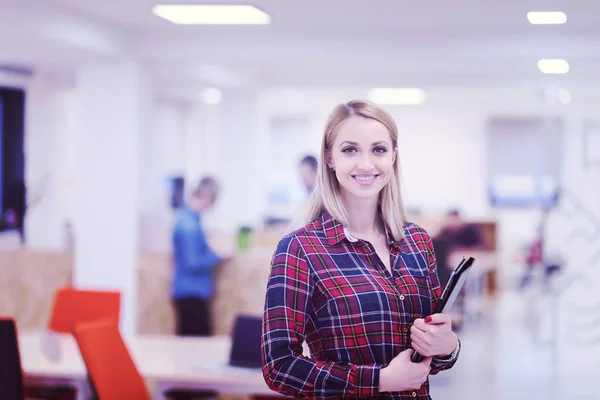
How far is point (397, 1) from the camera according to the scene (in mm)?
6160

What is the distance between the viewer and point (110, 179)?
8141 mm

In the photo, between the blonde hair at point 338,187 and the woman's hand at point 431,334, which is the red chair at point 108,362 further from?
the woman's hand at point 431,334

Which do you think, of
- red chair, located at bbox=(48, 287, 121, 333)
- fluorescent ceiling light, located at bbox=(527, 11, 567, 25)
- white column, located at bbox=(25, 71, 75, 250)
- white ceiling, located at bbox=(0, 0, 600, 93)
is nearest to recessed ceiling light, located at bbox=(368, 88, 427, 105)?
white column, located at bbox=(25, 71, 75, 250)

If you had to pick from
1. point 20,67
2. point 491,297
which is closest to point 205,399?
point 20,67

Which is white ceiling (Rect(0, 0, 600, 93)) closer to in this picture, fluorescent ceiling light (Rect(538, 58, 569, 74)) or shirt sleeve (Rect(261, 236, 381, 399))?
fluorescent ceiling light (Rect(538, 58, 569, 74))

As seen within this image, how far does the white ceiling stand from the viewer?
6.38 metres

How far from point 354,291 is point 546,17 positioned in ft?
17.2

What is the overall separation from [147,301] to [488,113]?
32.9ft

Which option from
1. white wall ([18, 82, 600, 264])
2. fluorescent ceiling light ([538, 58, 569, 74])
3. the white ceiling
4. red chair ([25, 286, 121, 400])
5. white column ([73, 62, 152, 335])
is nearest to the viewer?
red chair ([25, 286, 121, 400])

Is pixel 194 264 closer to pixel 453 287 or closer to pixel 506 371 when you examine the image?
pixel 506 371

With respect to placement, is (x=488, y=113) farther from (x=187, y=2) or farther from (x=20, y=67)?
(x=187, y=2)

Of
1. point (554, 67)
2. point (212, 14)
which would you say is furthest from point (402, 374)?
point (554, 67)

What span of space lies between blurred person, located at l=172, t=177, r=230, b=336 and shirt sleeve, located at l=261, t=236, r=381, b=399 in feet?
16.7

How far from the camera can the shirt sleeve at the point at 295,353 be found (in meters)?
1.99
